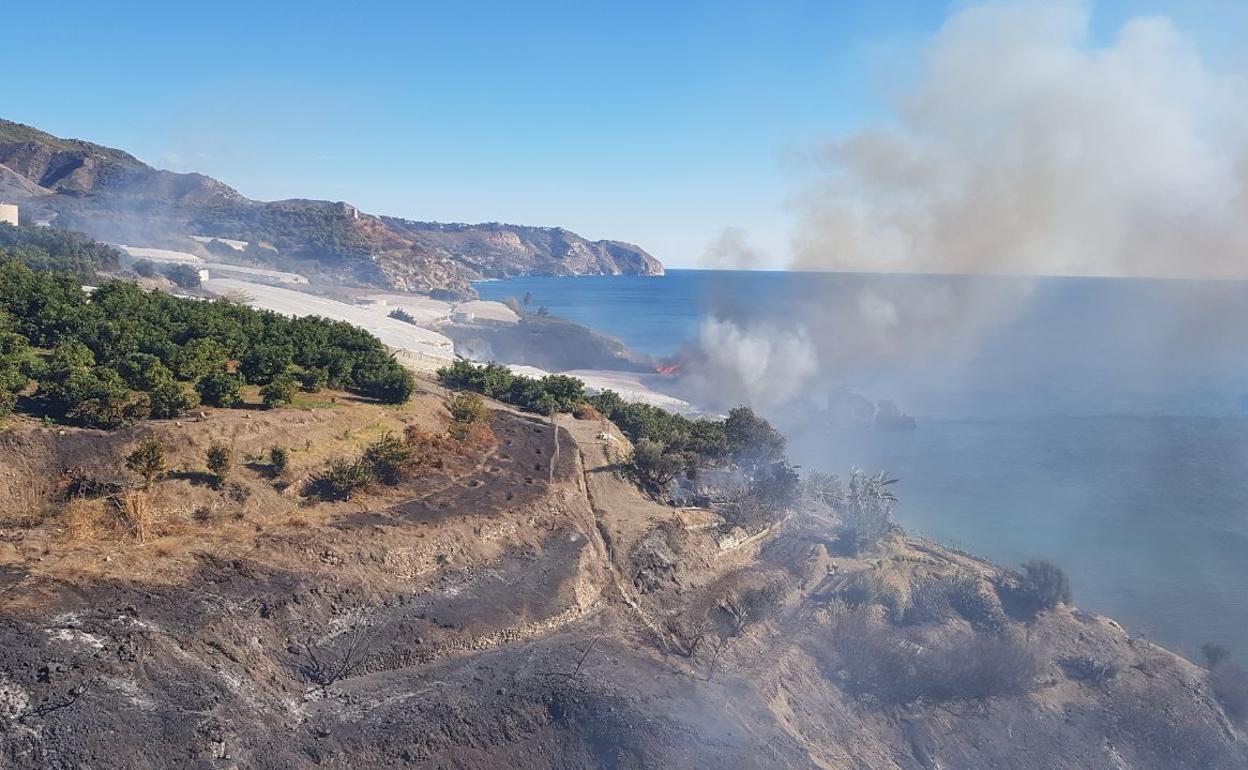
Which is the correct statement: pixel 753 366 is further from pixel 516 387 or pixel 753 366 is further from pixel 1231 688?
pixel 1231 688

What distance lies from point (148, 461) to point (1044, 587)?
26959 mm

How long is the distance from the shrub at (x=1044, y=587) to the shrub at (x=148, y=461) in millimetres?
26261

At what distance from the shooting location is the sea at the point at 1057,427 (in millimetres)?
34094

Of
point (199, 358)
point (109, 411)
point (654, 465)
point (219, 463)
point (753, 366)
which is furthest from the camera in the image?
point (753, 366)

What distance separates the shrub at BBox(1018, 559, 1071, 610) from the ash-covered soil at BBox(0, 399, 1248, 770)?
577mm

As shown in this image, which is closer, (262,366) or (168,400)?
(168,400)

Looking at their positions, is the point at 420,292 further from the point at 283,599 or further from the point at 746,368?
the point at 283,599

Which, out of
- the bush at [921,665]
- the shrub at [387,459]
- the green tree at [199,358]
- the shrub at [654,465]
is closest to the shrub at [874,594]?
the bush at [921,665]

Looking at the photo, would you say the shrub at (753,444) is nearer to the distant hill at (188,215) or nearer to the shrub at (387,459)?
the shrub at (387,459)

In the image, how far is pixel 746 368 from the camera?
70875 millimetres

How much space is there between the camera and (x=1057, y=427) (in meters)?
62.3

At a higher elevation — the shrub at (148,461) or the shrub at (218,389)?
the shrub at (218,389)

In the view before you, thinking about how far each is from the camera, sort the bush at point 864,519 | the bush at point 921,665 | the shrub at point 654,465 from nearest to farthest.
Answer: the bush at point 921,665 → the shrub at point 654,465 → the bush at point 864,519

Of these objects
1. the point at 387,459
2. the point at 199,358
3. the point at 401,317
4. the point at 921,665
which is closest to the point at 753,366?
the point at 401,317
